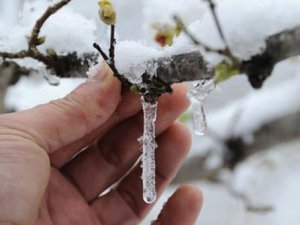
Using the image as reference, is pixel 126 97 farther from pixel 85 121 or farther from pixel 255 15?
pixel 255 15

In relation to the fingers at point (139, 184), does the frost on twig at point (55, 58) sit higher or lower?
higher

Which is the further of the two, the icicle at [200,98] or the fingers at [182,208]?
the fingers at [182,208]

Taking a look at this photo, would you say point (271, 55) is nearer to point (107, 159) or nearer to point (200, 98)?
point (200, 98)

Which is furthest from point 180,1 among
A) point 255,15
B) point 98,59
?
point 255,15

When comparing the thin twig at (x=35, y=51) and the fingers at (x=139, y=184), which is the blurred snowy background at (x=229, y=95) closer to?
the thin twig at (x=35, y=51)

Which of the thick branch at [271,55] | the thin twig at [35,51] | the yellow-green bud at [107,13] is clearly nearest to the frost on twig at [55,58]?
the thin twig at [35,51]

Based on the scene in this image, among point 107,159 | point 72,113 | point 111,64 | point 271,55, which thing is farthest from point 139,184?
point 271,55
